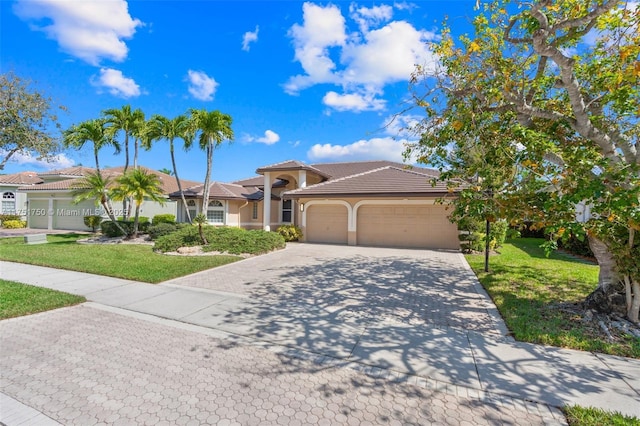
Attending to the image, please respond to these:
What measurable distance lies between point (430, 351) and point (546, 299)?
4.21 meters

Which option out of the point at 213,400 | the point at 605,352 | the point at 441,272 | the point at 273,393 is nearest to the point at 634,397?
the point at 605,352

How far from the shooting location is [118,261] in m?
10.7

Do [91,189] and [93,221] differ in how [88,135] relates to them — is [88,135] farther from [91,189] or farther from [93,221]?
[93,221]

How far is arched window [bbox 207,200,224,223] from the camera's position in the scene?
883 inches

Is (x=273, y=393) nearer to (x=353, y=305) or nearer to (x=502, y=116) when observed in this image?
(x=353, y=305)

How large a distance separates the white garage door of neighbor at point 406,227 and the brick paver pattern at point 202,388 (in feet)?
43.7

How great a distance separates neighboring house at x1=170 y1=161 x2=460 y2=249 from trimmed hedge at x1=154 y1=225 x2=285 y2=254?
397 centimetres

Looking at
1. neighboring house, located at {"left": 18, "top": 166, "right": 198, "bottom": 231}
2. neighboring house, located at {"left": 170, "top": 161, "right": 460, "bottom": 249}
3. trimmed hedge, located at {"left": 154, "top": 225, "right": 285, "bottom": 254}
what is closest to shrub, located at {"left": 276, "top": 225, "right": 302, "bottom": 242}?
neighboring house, located at {"left": 170, "top": 161, "right": 460, "bottom": 249}

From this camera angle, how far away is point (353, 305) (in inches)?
253

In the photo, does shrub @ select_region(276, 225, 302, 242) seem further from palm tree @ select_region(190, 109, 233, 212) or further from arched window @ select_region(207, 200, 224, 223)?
arched window @ select_region(207, 200, 224, 223)

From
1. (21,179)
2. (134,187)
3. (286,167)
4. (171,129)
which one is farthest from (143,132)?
(21,179)

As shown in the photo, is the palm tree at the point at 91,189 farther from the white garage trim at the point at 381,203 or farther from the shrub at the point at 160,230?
the white garage trim at the point at 381,203

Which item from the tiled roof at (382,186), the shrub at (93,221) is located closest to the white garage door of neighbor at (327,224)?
the tiled roof at (382,186)

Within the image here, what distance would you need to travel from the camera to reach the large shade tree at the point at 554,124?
4391 mm
